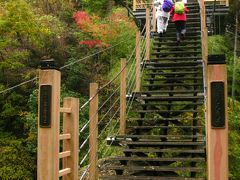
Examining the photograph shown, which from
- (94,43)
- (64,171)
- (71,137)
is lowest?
(64,171)

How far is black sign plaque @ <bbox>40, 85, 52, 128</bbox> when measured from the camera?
3715mm

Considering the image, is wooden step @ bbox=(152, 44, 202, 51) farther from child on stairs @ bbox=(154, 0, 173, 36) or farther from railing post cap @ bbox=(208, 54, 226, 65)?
railing post cap @ bbox=(208, 54, 226, 65)

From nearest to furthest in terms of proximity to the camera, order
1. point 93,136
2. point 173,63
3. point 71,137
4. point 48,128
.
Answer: point 48,128
point 71,137
point 93,136
point 173,63

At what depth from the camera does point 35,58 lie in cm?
1459

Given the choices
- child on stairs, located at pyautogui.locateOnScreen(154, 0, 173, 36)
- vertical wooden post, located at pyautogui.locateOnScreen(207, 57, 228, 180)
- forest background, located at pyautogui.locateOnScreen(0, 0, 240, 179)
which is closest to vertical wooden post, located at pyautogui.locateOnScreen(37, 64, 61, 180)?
vertical wooden post, located at pyautogui.locateOnScreen(207, 57, 228, 180)

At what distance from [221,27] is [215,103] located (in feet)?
46.4

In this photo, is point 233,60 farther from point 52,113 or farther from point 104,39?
point 52,113

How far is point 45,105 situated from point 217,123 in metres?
1.52

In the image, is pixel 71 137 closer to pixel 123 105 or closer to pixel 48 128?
pixel 48 128

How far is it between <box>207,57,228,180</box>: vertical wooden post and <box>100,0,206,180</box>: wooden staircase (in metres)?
3.11

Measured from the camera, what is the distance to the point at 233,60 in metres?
13.2

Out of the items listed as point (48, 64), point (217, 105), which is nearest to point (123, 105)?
point (48, 64)

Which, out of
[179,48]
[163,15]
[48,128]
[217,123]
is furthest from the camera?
[163,15]

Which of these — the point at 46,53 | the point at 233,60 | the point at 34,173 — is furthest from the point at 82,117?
the point at 233,60
